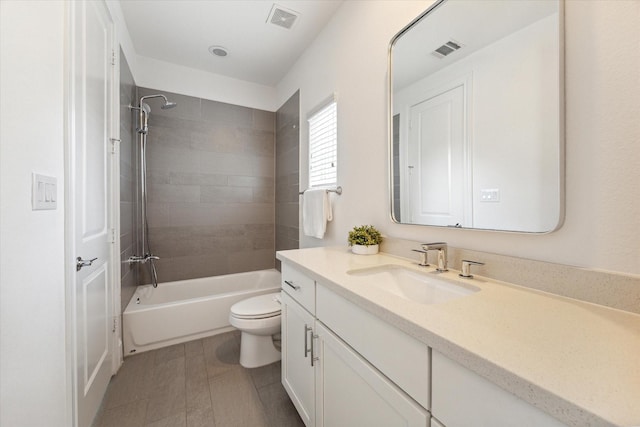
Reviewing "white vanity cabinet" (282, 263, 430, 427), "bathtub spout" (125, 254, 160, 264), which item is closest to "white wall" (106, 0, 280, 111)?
"bathtub spout" (125, 254, 160, 264)

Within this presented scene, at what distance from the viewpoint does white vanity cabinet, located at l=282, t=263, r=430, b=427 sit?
2.26 feet

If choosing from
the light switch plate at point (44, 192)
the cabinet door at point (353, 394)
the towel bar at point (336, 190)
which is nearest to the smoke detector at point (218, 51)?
the towel bar at point (336, 190)

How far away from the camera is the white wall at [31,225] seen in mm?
650

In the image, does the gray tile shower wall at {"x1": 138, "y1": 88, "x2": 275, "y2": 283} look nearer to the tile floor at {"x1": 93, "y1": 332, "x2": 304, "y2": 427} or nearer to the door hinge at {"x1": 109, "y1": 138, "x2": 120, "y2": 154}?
the door hinge at {"x1": 109, "y1": 138, "x2": 120, "y2": 154}

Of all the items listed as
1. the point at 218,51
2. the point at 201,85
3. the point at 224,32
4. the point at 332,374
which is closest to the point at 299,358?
the point at 332,374

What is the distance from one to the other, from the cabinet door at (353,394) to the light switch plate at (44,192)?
1.04m

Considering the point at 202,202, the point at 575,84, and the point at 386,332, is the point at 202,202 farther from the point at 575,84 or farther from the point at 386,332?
the point at 575,84

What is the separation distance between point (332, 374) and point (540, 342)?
70 cm

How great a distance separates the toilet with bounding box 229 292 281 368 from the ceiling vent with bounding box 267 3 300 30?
2138mm

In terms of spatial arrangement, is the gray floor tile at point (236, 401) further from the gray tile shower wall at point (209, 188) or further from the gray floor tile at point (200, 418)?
the gray tile shower wall at point (209, 188)

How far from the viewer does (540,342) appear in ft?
Answer: 1.67

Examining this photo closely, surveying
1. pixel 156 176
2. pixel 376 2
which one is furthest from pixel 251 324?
pixel 376 2

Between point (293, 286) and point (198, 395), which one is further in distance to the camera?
point (198, 395)

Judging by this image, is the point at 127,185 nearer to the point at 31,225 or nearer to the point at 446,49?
the point at 31,225
